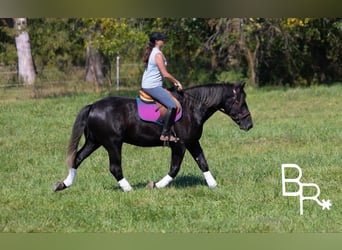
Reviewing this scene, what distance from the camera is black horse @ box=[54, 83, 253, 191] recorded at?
945 cm

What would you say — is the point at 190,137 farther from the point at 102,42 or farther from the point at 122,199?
the point at 102,42

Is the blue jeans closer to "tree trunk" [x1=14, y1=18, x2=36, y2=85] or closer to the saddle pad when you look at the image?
the saddle pad

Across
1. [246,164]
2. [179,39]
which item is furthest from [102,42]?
[246,164]

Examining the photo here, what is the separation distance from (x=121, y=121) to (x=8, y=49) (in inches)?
696

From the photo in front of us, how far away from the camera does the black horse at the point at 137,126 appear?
31.0 ft

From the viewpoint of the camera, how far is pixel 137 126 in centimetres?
949

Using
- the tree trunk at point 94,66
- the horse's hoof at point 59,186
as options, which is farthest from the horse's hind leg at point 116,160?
the tree trunk at point 94,66

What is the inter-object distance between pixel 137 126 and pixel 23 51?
1759 centimetres

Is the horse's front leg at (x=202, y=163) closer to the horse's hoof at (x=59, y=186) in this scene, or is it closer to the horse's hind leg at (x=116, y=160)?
the horse's hind leg at (x=116, y=160)

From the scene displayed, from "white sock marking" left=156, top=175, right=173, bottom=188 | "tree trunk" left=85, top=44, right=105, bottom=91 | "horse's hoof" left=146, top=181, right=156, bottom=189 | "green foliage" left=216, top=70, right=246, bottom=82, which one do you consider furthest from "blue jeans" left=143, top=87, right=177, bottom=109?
"tree trunk" left=85, top=44, right=105, bottom=91

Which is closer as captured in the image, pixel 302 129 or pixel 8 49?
pixel 302 129

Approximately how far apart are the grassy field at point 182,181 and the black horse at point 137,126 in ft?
1.06

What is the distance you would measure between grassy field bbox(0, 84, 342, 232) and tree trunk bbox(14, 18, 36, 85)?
7577 millimetres

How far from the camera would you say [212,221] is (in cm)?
812
